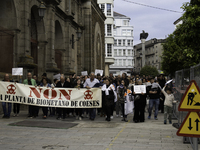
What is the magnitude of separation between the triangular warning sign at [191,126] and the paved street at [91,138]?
2113mm

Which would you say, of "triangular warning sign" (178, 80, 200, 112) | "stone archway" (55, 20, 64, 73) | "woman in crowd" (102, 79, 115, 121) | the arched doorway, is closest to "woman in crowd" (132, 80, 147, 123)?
"woman in crowd" (102, 79, 115, 121)

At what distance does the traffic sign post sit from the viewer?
20.3 feet

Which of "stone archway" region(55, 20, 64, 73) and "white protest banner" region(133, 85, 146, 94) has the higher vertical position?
"stone archway" region(55, 20, 64, 73)

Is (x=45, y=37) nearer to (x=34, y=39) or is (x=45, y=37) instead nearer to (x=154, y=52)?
(x=34, y=39)

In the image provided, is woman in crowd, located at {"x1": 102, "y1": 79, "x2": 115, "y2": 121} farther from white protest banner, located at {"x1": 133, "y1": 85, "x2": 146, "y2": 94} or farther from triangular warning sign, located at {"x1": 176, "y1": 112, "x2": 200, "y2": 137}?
triangular warning sign, located at {"x1": 176, "y1": 112, "x2": 200, "y2": 137}

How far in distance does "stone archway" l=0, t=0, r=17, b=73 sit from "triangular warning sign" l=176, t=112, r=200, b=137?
12.6 m

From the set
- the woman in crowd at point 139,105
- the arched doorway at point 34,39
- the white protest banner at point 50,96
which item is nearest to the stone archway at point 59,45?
the arched doorway at point 34,39

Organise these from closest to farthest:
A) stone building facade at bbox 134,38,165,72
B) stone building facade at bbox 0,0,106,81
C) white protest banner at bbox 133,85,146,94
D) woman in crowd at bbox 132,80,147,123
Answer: woman in crowd at bbox 132,80,147,123, white protest banner at bbox 133,85,146,94, stone building facade at bbox 0,0,106,81, stone building facade at bbox 134,38,165,72

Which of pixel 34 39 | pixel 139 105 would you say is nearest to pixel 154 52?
pixel 34 39

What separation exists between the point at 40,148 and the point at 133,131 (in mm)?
3865

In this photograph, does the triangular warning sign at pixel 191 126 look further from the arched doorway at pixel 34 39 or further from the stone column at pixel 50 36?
the stone column at pixel 50 36

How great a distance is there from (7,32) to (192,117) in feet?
43.3

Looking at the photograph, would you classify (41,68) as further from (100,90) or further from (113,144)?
(113,144)

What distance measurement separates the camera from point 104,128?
1181 cm
